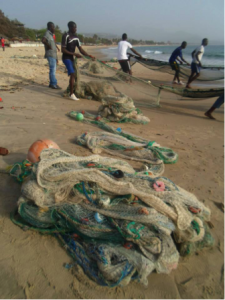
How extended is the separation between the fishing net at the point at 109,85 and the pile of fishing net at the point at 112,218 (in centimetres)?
434

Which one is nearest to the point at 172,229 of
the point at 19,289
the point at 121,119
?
the point at 19,289

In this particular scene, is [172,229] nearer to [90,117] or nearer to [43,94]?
[90,117]

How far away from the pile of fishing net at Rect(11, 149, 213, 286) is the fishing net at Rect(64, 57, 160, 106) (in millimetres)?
4344

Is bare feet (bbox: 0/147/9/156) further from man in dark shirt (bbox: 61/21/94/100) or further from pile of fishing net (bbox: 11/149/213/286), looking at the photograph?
man in dark shirt (bbox: 61/21/94/100)

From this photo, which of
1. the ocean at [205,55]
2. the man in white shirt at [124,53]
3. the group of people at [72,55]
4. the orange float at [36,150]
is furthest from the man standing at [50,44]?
the ocean at [205,55]

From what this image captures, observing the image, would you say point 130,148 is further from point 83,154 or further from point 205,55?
point 205,55

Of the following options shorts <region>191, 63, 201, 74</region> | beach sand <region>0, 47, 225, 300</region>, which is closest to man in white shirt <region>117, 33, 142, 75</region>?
shorts <region>191, 63, 201, 74</region>

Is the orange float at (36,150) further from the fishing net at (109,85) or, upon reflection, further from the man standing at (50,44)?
the man standing at (50,44)

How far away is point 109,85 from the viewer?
21.1ft

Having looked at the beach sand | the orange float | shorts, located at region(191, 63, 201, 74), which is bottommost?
the beach sand

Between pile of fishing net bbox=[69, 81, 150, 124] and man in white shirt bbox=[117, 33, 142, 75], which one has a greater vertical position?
man in white shirt bbox=[117, 33, 142, 75]

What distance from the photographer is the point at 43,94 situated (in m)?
7.14

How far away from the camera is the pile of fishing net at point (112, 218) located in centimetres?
170

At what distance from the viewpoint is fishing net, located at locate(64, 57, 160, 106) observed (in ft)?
20.7
